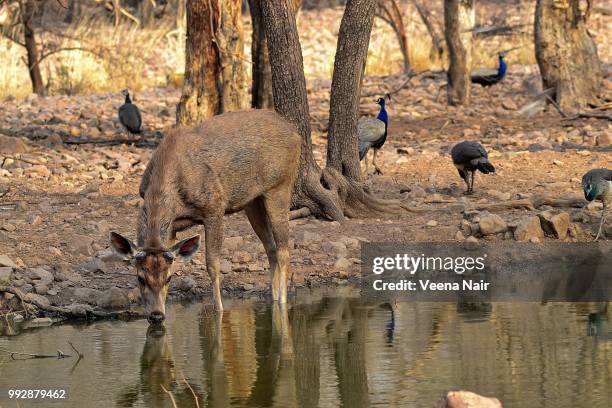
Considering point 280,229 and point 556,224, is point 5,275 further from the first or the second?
point 556,224

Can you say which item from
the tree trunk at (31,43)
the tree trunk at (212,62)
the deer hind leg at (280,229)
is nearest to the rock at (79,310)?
the deer hind leg at (280,229)

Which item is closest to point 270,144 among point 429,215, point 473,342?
point 473,342

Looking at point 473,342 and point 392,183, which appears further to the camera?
point 392,183

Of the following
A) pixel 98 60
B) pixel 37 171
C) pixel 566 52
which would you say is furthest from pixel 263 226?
pixel 98 60

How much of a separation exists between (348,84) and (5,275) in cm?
450

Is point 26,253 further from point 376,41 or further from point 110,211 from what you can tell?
point 376,41

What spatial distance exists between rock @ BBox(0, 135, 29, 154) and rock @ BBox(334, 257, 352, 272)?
25.0 ft

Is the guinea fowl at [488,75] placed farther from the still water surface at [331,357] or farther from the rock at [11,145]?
the still water surface at [331,357]

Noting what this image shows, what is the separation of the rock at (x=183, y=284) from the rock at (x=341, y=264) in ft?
4.84

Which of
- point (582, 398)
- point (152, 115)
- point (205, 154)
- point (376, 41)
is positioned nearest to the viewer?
point (582, 398)

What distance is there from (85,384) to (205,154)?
8.76 feet

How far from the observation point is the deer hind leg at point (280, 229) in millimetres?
10039

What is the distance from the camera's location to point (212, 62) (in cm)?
1628

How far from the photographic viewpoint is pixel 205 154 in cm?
951
